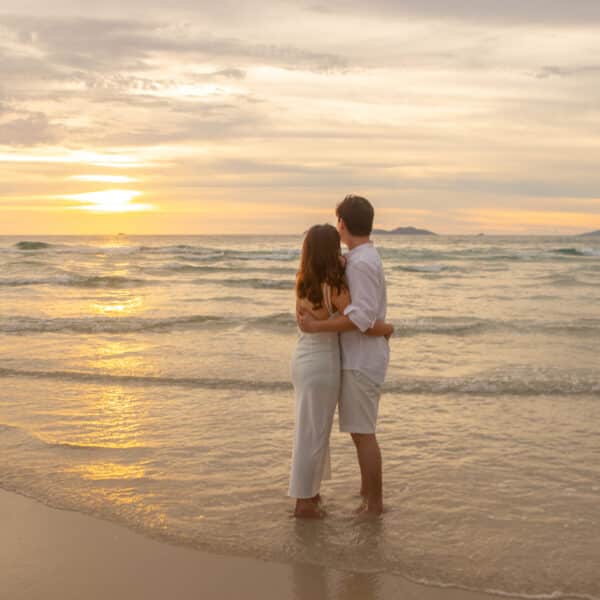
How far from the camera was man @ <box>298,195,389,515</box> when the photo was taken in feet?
13.8

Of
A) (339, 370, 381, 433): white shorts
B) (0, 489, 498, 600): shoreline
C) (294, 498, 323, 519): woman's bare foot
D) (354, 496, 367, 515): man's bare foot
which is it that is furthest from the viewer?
(354, 496, 367, 515): man's bare foot

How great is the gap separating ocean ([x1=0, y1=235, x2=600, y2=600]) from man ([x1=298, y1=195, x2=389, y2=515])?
573mm

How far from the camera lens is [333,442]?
20.2 ft

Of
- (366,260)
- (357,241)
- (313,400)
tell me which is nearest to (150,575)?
(313,400)

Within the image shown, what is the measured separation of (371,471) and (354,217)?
1.62m

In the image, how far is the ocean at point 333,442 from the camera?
4.16m

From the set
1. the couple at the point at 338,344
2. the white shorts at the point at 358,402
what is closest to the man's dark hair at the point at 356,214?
the couple at the point at 338,344

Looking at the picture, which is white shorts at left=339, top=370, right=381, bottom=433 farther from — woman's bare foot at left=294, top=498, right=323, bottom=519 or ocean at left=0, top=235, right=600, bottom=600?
ocean at left=0, top=235, right=600, bottom=600

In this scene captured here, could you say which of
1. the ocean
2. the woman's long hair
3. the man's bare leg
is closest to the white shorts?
the man's bare leg

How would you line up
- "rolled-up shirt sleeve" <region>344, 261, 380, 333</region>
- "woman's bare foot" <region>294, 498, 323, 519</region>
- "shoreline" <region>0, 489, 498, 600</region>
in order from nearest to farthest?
"shoreline" <region>0, 489, 498, 600</region> < "rolled-up shirt sleeve" <region>344, 261, 380, 333</region> < "woman's bare foot" <region>294, 498, 323, 519</region>

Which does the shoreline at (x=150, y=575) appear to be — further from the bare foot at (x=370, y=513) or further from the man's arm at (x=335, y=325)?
the man's arm at (x=335, y=325)

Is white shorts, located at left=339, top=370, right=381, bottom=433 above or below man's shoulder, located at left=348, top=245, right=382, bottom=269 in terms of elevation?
below

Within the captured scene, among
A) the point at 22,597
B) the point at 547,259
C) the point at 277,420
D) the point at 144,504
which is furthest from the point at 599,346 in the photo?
the point at 547,259

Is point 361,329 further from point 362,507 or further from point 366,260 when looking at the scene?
point 362,507
